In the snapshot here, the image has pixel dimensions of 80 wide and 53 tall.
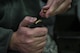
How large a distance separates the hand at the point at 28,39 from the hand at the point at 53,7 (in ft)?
0.33

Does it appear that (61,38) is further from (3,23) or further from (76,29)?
(3,23)

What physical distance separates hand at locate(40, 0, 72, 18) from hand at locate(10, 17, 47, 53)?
0.33ft

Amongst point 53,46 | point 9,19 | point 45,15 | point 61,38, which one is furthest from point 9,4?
point 61,38

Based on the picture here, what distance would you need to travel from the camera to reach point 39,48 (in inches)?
36.1

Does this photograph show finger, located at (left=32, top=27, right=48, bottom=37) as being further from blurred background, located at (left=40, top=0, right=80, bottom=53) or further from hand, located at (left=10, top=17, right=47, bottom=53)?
blurred background, located at (left=40, top=0, right=80, bottom=53)

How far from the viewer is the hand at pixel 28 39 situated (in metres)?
0.89

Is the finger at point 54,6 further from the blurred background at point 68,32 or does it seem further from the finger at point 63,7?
the blurred background at point 68,32

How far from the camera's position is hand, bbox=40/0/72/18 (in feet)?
3.25

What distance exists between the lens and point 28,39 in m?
0.89

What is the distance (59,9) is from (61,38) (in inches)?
27.9

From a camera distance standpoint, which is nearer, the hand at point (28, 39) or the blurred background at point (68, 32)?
the hand at point (28, 39)

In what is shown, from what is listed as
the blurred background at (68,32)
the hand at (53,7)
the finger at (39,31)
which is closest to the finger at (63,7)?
the hand at (53,7)

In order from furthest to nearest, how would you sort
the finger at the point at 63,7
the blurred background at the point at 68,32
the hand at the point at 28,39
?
1. the blurred background at the point at 68,32
2. the finger at the point at 63,7
3. the hand at the point at 28,39

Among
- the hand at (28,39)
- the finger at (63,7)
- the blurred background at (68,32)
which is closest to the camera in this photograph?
the hand at (28,39)
